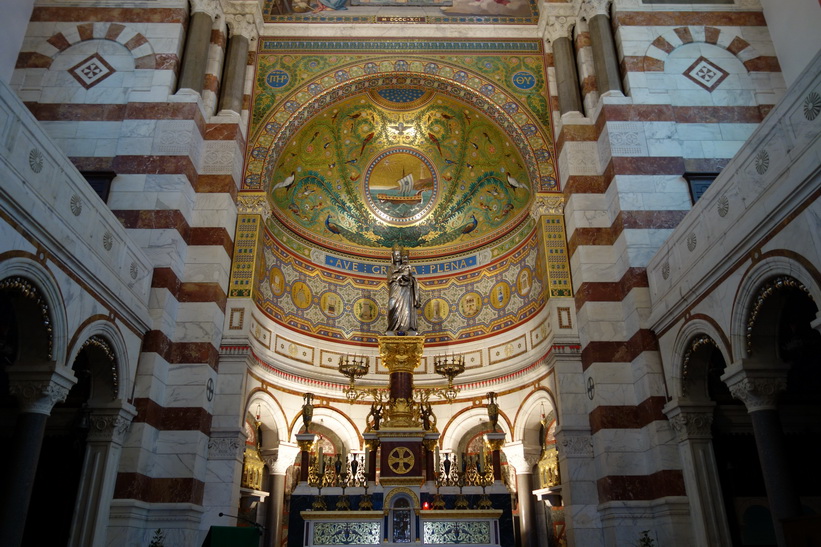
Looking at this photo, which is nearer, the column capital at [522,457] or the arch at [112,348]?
the arch at [112,348]

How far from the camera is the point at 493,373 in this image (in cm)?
1512

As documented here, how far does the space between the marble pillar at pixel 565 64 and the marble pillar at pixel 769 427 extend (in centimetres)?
724

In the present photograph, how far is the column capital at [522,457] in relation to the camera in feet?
47.0

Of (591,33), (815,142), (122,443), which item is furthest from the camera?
(591,33)

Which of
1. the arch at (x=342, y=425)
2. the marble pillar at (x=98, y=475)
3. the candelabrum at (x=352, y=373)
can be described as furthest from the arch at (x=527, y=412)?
the marble pillar at (x=98, y=475)

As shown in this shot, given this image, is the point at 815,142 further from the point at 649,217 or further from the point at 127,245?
the point at 127,245

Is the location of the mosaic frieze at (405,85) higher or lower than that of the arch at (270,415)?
higher

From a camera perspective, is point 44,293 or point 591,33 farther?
point 591,33

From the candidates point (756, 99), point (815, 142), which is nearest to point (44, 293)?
point (815, 142)

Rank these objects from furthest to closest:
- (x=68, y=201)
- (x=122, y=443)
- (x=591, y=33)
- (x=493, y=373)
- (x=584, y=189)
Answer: (x=493, y=373) → (x=591, y=33) → (x=584, y=189) → (x=122, y=443) → (x=68, y=201)

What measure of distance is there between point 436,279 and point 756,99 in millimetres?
8151

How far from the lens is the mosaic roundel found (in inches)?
664

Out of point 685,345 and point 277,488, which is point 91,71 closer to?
point 277,488

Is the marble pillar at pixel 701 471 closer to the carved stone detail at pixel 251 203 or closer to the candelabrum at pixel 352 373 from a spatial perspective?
the candelabrum at pixel 352 373
